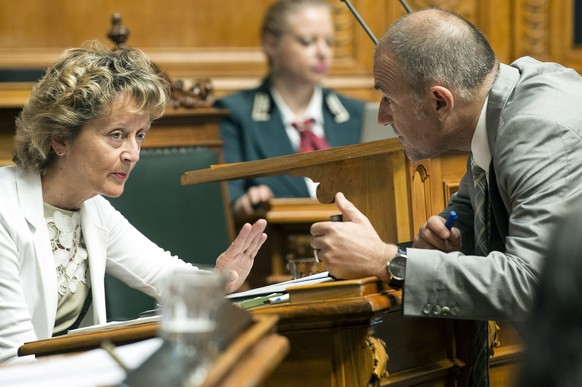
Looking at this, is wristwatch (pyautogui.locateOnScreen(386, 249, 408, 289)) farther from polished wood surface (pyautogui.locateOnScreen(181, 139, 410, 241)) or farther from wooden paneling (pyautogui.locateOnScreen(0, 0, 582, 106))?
wooden paneling (pyautogui.locateOnScreen(0, 0, 582, 106))

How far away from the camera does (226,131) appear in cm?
476

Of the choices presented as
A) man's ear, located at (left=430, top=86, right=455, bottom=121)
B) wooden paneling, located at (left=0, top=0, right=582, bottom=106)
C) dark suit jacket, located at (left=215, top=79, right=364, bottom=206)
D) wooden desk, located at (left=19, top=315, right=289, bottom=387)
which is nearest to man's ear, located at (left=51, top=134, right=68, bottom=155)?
man's ear, located at (left=430, top=86, right=455, bottom=121)

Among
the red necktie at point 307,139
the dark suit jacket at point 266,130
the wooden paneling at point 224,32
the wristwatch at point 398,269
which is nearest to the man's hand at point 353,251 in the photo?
the wristwatch at point 398,269

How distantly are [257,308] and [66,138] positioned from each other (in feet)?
3.03

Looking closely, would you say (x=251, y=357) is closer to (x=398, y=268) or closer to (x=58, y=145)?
(x=398, y=268)

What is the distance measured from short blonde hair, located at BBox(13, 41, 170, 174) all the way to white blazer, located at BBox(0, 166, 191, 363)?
0.25ft

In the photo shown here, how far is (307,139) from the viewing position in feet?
15.7

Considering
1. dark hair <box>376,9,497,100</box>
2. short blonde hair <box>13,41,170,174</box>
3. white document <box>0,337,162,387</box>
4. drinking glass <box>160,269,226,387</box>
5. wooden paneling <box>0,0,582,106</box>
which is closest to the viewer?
drinking glass <box>160,269,226,387</box>

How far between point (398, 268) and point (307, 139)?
2.82 metres

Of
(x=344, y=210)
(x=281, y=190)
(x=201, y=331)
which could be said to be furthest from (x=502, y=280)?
(x=281, y=190)

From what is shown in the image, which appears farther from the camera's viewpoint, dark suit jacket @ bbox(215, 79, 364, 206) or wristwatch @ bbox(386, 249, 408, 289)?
dark suit jacket @ bbox(215, 79, 364, 206)

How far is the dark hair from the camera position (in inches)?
87.4

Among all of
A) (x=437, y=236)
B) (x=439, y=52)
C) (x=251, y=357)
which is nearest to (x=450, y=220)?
(x=437, y=236)

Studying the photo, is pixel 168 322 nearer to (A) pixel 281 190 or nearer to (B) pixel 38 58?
(A) pixel 281 190
